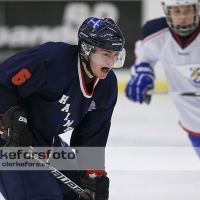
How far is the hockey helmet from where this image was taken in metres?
2.45

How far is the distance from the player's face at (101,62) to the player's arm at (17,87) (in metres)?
0.21

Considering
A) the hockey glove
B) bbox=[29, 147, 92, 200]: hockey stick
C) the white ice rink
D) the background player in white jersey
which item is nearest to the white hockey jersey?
the background player in white jersey

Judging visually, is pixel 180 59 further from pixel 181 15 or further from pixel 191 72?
pixel 181 15

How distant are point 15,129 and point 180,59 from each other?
5.92ft

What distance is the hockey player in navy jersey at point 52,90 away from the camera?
8.02 ft

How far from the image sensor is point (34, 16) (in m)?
8.24

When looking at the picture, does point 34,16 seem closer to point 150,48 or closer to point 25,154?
point 150,48

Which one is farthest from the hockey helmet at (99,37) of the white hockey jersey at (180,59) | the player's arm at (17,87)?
the white hockey jersey at (180,59)

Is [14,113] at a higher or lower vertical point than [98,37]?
lower

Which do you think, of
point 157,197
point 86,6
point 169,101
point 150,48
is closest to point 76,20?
point 86,6

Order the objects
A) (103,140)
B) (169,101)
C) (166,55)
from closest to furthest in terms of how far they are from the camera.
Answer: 1. (103,140)
2. (166,55)
3. (169,101)

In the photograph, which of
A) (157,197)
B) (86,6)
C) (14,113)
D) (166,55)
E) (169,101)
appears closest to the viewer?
(14,113)

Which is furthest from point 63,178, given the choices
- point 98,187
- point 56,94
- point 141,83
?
point 141,83

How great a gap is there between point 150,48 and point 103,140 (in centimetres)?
134
